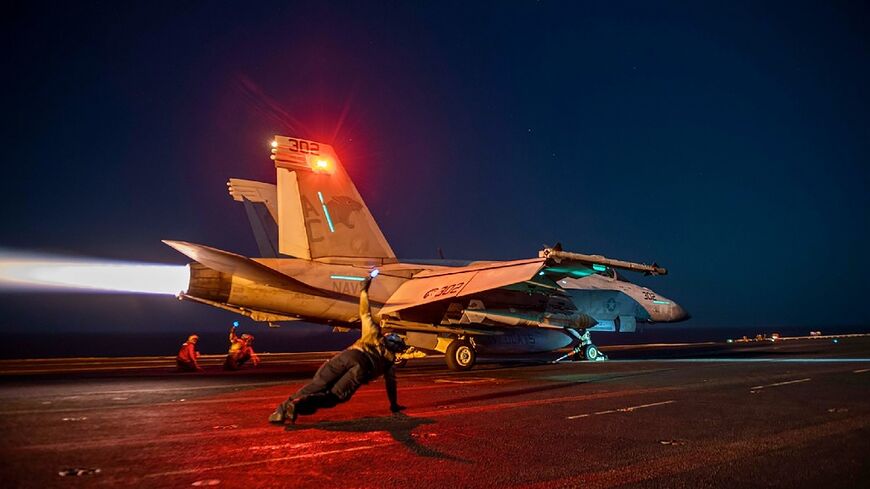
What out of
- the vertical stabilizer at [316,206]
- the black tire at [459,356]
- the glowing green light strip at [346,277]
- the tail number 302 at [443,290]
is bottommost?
the black tire at [459,356]

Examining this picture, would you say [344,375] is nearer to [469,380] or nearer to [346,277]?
[469,380]

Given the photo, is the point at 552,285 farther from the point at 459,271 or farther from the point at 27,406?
the point at 27,406

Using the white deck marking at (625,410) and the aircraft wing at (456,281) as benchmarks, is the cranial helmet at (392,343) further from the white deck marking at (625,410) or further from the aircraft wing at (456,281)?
the aircraft wing at (456,281)

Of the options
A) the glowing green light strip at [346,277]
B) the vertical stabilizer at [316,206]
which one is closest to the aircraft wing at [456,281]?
the glowing green light strip at [346,277]

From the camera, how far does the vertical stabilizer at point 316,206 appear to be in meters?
16.3

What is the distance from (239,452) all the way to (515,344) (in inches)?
525

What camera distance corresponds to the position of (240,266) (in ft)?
44.2

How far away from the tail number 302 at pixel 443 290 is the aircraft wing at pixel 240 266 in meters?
2.62

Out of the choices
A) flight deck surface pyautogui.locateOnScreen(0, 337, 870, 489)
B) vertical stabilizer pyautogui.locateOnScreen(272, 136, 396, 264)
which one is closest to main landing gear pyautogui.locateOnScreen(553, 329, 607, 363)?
vertical stabilizer pyautogui.locateOnScreen(272, 136, 396, 264)

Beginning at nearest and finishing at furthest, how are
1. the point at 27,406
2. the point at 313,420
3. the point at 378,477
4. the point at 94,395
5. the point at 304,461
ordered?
the point at 378,477, the point at 304,461, the point at 313,420, the point at 27,406, the point at 94,395

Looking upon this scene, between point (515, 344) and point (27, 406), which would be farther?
point (515, 344)

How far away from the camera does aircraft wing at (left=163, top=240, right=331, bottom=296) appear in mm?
12445

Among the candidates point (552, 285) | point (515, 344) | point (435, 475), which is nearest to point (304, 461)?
point (435, 475)

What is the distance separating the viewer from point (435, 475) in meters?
4.95
